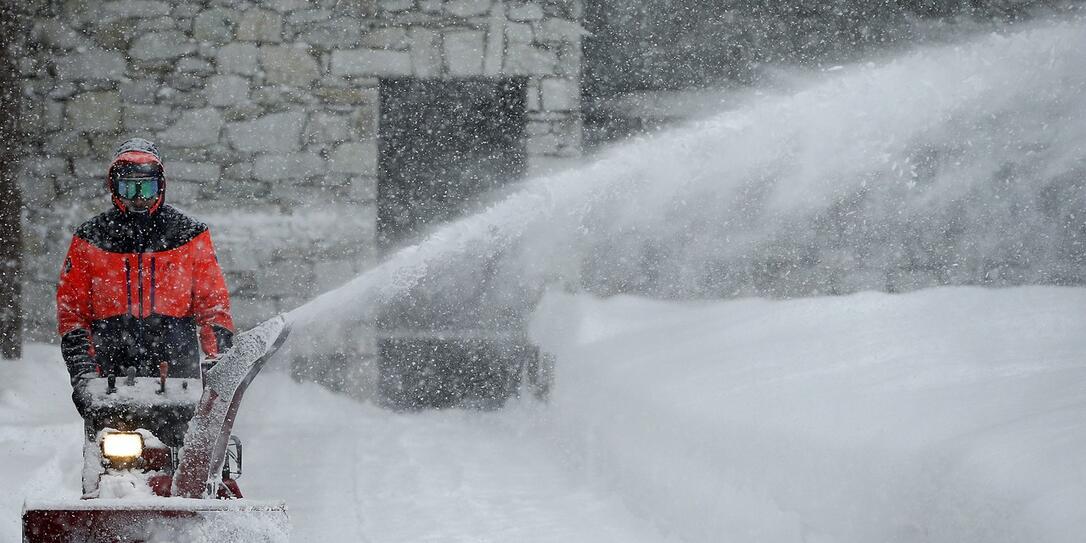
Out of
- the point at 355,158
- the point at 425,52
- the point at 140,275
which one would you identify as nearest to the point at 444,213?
the point at 355,158

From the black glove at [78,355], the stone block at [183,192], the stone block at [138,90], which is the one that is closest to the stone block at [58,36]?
the stone block at [138,90]

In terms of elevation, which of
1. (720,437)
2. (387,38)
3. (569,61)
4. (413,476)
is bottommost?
(413,476)

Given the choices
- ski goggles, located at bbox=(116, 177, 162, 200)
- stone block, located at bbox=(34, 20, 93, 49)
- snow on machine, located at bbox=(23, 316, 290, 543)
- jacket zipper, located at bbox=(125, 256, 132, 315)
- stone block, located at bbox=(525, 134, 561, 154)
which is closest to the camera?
snow on machine, located at bbox=(23, 316, 290, 543)

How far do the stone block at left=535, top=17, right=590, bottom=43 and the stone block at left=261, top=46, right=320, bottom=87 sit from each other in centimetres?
156

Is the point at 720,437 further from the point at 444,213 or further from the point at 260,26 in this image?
the point at 260,26

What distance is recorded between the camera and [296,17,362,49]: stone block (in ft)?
23.6

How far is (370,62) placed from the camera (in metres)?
7.22

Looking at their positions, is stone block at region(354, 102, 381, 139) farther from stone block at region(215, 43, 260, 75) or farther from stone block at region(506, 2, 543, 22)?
stone block at region(506, 2, 543, 22)

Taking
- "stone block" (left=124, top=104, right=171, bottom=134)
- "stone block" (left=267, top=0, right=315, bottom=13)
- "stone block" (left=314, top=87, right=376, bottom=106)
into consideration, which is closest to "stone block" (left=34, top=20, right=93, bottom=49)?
"stone block" (left=124, top=104, right=171, bottom=134)

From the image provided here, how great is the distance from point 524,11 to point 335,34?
131cm

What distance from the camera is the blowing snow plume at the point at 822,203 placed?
7.21 meters

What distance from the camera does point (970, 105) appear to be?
7.43 m

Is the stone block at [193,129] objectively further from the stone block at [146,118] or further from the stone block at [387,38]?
the stone block at [387,38]

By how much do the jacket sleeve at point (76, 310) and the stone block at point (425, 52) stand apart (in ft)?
13.0
